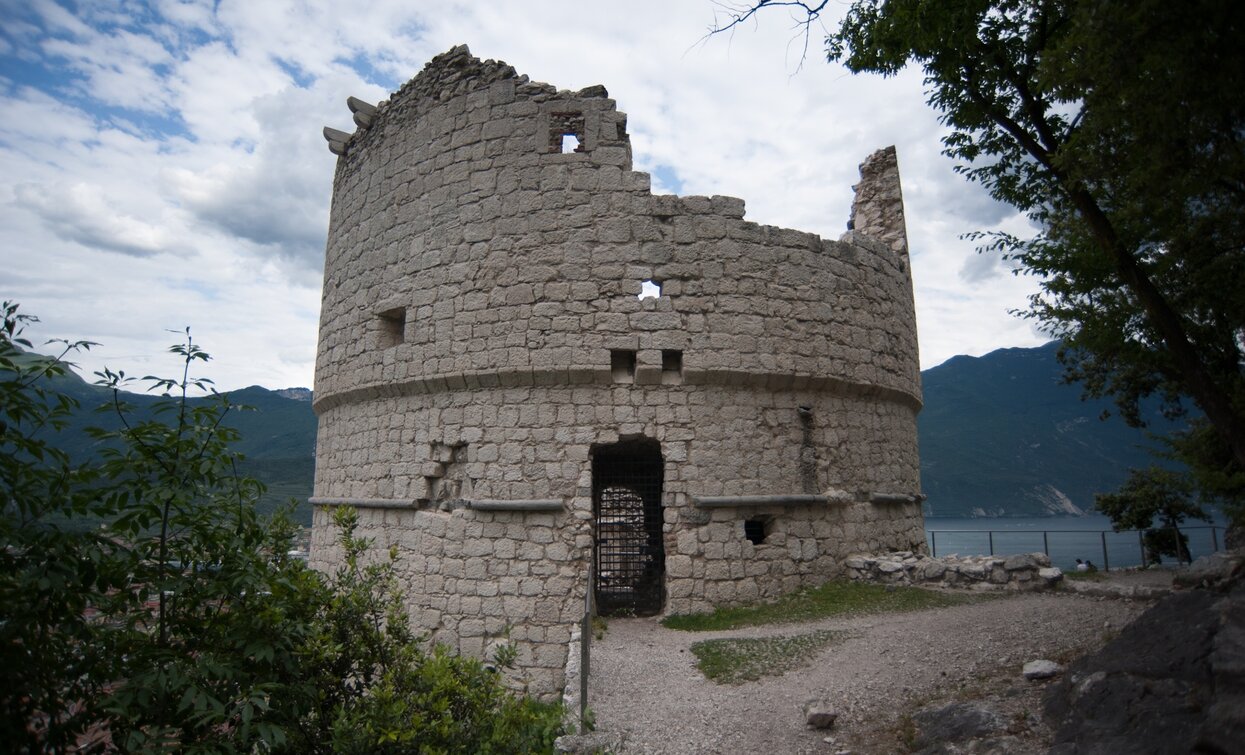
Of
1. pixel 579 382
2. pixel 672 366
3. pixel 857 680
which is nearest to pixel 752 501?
pixel 672 366

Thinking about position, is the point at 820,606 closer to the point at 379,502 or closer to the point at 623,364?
the point at 623,364

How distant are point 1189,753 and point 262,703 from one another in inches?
167

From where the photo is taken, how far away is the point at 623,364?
26.7 feet

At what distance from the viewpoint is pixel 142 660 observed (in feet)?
11.4

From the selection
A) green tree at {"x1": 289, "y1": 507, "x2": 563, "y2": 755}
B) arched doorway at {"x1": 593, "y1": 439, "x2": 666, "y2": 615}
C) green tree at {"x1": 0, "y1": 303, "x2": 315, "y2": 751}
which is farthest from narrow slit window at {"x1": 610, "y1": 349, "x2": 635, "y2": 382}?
green tree at {"x1": 0, "y1": 303, "x2": 315, "y2": 751}

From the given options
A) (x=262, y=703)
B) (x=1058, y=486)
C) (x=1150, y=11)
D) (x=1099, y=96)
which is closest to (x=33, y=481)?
(x=262, y=703)

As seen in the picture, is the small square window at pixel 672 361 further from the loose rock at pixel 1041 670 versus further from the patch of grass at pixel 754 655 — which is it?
the loose rock at pixel 1041 670

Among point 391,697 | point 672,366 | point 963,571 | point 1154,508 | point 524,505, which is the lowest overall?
point 391,697

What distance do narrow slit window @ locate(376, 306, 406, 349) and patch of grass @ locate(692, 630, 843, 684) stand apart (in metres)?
5.33

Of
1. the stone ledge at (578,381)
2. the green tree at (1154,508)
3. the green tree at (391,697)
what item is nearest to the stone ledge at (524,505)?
the stone ledge at (578,381)

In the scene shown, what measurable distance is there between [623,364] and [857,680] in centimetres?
407

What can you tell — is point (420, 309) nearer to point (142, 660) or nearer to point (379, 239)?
point (379, 239)

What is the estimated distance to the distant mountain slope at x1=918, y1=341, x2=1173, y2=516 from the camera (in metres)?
69.1

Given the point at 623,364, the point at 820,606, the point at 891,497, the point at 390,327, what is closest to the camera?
the point at 820,606
